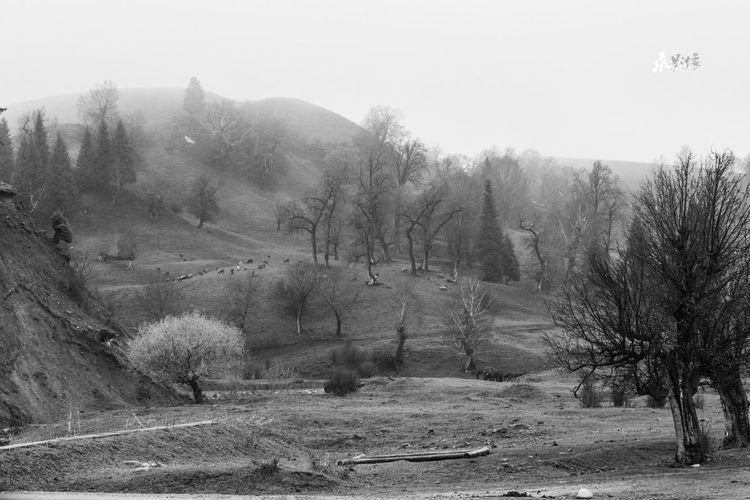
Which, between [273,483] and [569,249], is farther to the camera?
[569,249]

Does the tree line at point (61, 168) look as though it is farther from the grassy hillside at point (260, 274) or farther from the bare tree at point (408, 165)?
the bare tree at point (408, 165)

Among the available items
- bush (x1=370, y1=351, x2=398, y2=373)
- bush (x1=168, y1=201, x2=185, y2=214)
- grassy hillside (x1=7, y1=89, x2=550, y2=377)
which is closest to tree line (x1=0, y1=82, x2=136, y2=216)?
grassy hillside (x1=7, y1=89, x2=550, y2=377)

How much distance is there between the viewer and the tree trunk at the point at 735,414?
1802cm

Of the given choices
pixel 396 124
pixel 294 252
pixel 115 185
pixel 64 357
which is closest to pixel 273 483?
pixel 64 357

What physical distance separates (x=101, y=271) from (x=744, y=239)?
7222cm

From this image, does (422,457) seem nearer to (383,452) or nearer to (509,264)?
(383,452)

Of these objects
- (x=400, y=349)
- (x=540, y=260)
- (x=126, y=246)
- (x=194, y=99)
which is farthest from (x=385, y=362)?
(x=194, y=99)

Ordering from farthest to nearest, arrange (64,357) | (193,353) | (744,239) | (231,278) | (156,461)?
(231,278)
(193,353)
(64,357)
(744,239)
(156,461)

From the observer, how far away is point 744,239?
17.7 metres

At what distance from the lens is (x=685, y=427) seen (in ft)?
53.4

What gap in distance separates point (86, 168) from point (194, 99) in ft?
200

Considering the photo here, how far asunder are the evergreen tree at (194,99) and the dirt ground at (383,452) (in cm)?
13753

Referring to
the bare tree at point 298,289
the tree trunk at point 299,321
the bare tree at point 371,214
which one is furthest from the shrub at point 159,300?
the bare tree at point 371,214

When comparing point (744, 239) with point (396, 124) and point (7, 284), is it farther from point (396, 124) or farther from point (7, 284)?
point (396, 124)
